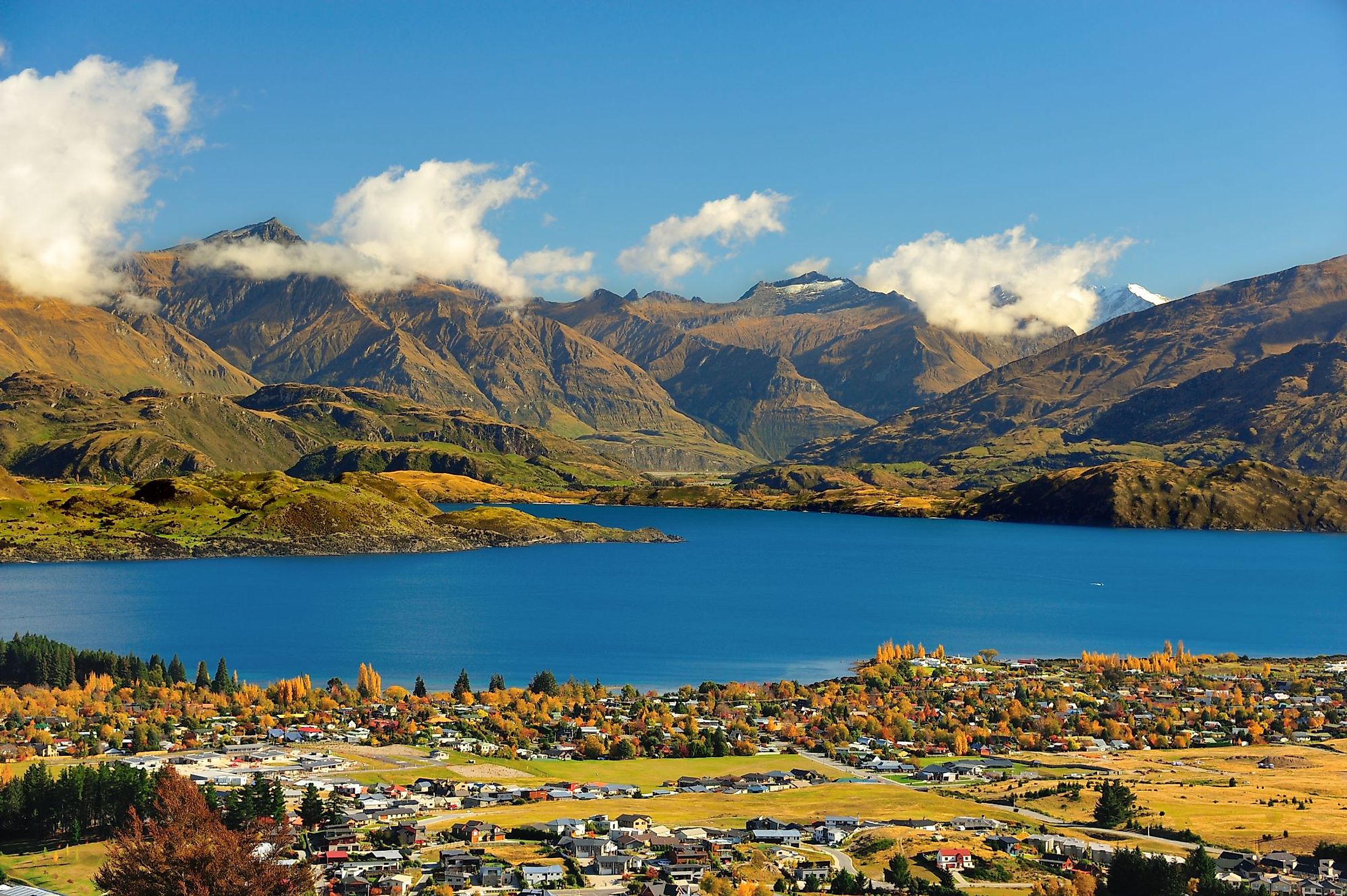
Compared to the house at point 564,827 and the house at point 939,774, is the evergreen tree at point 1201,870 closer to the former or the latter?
the house at point 939,774

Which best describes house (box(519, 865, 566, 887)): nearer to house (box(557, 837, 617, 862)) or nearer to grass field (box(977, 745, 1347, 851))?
house (box(557, 837, 617, 862))

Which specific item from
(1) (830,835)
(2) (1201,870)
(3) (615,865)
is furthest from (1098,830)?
(3) (615,865)

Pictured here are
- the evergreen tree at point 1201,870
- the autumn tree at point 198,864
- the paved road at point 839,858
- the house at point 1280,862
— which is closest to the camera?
the autumn tree at point 198,864

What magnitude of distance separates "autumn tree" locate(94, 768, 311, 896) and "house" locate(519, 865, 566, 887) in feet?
33.8

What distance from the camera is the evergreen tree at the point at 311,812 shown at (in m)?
64.6

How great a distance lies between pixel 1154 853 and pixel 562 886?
88.5 feet

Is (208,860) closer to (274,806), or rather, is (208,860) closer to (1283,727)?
(274,806)

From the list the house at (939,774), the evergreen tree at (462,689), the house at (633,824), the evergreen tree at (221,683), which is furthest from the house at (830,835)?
the evergreen tree at (221,683)

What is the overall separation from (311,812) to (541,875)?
47.9 feet

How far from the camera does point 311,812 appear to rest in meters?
65.2

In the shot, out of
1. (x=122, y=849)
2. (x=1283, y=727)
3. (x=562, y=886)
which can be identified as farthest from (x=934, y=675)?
(x=122, y=849)

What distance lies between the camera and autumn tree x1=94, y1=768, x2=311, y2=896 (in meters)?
45.7

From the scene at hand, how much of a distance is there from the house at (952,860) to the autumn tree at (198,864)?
2800cm

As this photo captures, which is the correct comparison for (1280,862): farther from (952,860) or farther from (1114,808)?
(952,860)
